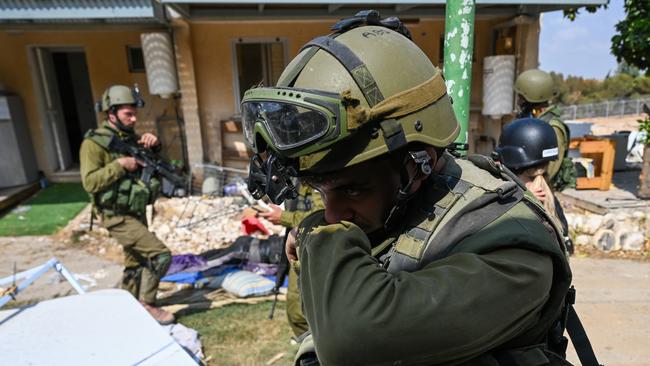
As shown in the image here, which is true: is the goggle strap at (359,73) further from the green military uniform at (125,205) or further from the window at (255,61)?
the window at (255,61)

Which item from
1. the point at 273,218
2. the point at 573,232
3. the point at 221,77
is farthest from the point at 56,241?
the point at 573,232

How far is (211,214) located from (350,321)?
614 cm

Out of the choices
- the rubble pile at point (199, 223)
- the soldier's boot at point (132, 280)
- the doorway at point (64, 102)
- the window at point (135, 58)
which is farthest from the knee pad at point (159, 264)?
the doorway at point (64, 102)

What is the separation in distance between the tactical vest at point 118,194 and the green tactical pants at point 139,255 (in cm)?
9

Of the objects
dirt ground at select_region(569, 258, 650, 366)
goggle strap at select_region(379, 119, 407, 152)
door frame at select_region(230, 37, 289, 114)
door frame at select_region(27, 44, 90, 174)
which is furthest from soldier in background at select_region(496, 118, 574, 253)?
door frame at select_region(27, 44, 90, 174)

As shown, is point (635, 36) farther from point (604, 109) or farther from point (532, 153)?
point (604, 109)

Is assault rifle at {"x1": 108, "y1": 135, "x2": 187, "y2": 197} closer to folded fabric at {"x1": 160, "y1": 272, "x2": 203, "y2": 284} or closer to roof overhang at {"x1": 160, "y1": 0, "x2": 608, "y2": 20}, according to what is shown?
folded fabric at {"x1": 160, "y1": 272, "x2": 203, "y2": 284}

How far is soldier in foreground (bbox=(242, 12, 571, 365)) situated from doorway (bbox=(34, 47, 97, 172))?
9124 mm

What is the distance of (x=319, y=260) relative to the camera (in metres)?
0.90

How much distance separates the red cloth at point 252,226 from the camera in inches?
231

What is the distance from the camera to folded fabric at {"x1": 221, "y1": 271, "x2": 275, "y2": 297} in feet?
14.3

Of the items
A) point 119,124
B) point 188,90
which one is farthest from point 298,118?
point 188,90

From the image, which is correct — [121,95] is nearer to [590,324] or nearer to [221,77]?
[221,77]

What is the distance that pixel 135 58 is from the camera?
8203 millimetres
